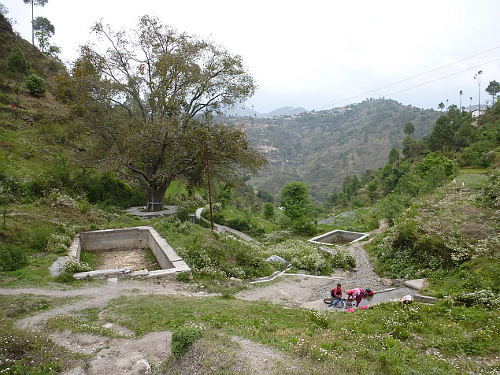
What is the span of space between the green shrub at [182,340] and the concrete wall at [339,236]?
1709 centimetres

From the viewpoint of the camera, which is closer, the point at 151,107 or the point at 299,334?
the point at 299,334

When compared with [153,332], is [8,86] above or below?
above

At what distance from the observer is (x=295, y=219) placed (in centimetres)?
2362

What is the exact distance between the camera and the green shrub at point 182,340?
4.34m

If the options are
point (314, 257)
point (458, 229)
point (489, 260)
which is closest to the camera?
point (489, 260)

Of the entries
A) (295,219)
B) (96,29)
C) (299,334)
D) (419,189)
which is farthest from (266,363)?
(419,189)

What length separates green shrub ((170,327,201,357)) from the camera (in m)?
4.34

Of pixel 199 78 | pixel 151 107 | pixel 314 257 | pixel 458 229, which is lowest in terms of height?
pixel 314 257

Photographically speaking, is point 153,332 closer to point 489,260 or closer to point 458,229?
point 489,260

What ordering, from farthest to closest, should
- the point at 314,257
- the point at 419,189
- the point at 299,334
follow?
the point at 419,189, the point at 314,257, the point at 299,334

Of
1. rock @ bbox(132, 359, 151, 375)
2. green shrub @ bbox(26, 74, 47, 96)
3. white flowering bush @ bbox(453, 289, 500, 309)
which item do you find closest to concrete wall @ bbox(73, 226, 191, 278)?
rock @ bbox(132, 359, 151, 375)

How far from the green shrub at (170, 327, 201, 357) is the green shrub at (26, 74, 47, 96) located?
31.6 metres

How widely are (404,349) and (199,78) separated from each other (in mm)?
18070

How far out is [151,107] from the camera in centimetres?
1983
